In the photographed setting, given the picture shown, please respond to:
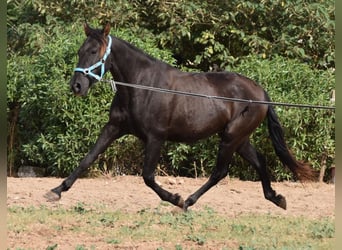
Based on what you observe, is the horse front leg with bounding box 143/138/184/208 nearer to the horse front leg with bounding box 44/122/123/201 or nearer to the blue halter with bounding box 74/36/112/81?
the horse front leg with bounding box 44/122/123/201

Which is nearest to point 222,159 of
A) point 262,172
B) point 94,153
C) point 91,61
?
point 262,172

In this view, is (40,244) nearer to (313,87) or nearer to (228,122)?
(228,122)

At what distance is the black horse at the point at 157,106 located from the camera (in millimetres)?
7211

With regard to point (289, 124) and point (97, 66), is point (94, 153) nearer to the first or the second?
point (97, 66)

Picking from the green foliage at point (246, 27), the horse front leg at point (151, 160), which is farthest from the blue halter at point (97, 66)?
the green foliage at point (246, 27)

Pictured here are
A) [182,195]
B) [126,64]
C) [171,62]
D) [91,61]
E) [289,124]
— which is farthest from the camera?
[171,62]

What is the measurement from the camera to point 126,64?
745 cm

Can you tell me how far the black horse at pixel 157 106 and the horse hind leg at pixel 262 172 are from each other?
0.88ft

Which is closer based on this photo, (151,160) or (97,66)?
(97,66)

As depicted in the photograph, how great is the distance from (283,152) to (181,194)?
182 cm

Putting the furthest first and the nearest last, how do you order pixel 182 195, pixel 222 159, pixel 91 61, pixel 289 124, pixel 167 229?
pixel 289 124
pixel 182 195
pixel 222 159
pixel 91 61
pixel 167 229

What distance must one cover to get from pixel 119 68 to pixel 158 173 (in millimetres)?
3837

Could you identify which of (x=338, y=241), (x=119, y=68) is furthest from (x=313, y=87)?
(x=338, y=241)

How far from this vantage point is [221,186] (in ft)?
33.7
